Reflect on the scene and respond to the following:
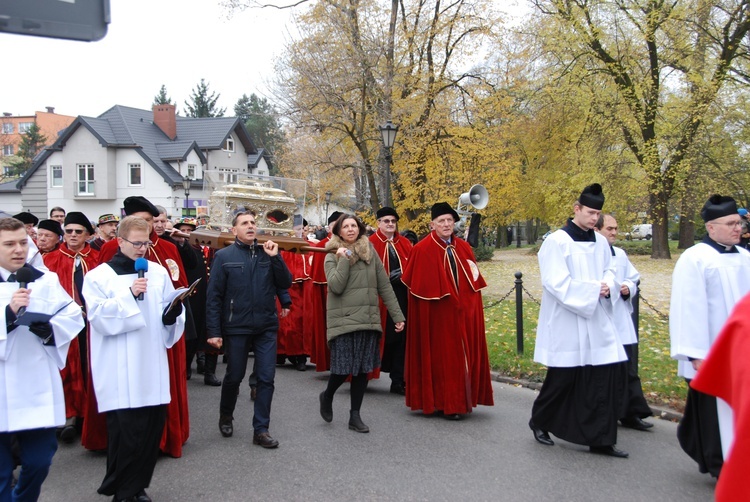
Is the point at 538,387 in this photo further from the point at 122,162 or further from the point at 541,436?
the point at 122,162

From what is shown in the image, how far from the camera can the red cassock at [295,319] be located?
9516 mm

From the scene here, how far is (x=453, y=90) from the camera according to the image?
65.8ft

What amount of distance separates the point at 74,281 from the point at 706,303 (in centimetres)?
552

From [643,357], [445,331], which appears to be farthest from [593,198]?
[643,357]

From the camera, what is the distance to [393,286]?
27.3ft

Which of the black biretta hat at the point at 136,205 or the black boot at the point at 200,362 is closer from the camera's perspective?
the black biretta hat at the point at 136,205

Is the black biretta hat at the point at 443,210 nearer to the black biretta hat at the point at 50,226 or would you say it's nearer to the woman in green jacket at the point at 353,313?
the woman in green jacket at the point at 353,313

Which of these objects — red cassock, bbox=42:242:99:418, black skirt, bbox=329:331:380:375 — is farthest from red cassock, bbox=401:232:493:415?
red cassock, bbox=42:242:99:418

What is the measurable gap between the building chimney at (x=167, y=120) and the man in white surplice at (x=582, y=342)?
44.6 metres

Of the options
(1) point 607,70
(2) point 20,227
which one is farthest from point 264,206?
(1) point 607,70

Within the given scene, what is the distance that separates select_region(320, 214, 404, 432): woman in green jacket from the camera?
20.9ft

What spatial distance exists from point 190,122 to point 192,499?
4780cm

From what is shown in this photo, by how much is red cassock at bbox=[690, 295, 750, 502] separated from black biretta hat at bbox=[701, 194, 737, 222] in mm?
3552

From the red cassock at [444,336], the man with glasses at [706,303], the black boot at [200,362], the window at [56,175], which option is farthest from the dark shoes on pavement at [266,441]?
the window at [56,175]
